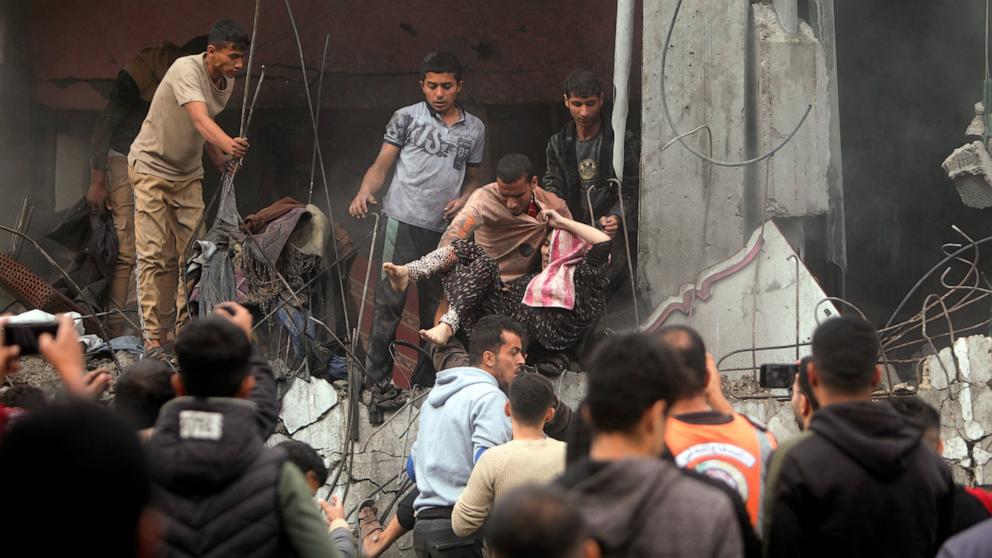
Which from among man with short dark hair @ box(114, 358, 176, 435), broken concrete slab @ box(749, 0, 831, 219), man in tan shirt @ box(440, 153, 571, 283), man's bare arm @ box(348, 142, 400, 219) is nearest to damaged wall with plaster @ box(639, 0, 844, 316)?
broken concrete slab @ box(749, 0, 831, 219)

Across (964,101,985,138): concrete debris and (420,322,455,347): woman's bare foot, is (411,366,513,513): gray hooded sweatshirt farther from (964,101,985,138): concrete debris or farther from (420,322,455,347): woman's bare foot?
(964,101,985,138): concrete debris

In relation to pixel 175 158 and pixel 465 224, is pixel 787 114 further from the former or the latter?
pixel 175 158

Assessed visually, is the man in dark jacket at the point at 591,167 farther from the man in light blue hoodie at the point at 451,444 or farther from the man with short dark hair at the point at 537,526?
the man with short dark hair at the point at 537,526

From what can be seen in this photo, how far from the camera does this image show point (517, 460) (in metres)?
4.84

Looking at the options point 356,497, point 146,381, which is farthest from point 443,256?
point 146,381

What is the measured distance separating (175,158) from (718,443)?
5.62m

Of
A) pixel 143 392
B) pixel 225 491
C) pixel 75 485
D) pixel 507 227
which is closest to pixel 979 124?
pixel 507 227

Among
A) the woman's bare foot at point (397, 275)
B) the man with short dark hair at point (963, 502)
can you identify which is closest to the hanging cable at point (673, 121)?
the woman's bare foot at point (397, 275)

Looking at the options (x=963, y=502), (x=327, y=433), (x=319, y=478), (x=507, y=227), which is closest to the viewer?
(x=963, y=502)

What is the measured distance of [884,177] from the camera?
31.5ft

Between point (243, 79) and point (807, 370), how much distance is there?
8486 mm

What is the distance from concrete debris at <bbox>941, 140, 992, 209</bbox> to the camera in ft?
25.8

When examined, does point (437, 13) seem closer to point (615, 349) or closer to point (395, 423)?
point (395, 423)

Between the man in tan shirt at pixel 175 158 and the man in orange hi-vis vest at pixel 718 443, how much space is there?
500 centimetres
